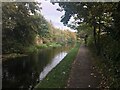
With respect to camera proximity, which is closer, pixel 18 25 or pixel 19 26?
pixel 18 25

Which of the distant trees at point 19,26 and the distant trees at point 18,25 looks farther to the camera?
the distant trees at point 19,26

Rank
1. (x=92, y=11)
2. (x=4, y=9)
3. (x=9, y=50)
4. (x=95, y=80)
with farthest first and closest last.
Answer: (x=9, y=50)
(x=4, y=9)
(x=92, y=11)
(x=95, y=80)

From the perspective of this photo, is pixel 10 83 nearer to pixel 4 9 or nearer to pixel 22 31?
pixel 4 9

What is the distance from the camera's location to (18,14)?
37.0 meters

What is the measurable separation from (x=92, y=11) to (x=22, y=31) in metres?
25.3

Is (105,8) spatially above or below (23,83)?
above

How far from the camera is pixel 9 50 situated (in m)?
36.1

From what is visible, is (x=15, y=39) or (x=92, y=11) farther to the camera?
(x=15, y=39)

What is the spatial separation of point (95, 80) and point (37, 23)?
29696 mm

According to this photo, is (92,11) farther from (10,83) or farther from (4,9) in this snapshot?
(4,9)

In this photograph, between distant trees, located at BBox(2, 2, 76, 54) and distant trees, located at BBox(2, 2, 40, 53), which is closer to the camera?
distant trees, located at BBox(2, 2, 40, 53)

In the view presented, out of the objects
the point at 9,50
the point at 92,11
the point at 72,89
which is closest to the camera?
the point at 72,89

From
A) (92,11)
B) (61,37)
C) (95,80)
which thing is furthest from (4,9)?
(61,37)

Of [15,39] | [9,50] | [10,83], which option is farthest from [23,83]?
[15,39]
